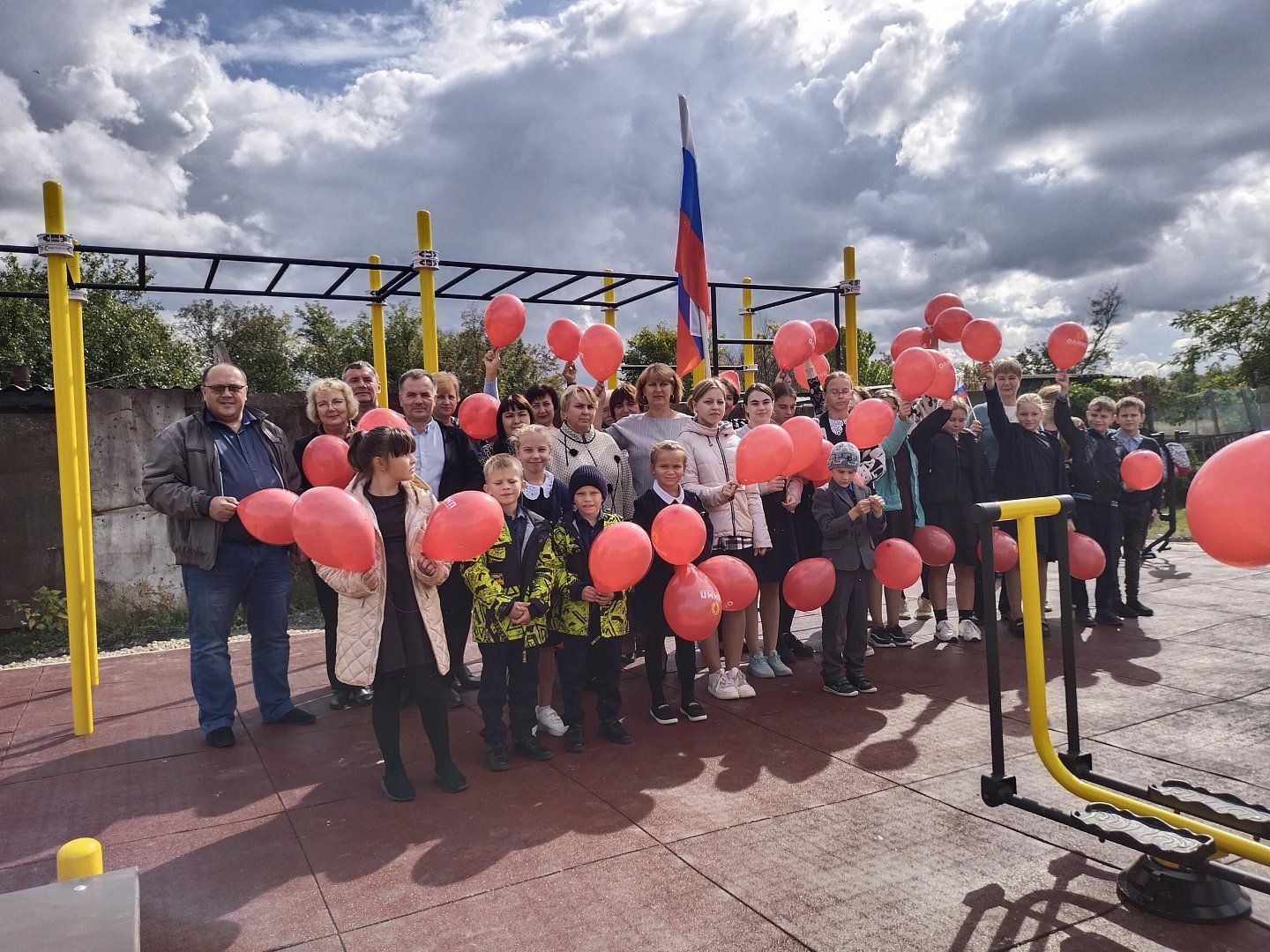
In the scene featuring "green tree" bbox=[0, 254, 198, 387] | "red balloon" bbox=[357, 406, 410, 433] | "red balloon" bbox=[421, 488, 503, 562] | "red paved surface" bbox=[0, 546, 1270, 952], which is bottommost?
"red paved surface" bbox=[0, 546, 1270, 952]

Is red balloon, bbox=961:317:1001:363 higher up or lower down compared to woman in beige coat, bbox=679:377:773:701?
higher up

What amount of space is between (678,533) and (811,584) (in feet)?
3.62

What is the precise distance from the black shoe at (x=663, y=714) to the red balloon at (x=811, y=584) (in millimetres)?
963

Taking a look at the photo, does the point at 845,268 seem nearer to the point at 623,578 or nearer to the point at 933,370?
the point at 933,370

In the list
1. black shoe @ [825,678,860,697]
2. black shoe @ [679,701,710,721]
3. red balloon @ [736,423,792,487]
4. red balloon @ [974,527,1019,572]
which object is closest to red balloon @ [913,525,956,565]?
red balloon @ [974,527,1019,572]

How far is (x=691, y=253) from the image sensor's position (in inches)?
255

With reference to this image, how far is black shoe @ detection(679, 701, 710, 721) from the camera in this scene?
4664 millimetres

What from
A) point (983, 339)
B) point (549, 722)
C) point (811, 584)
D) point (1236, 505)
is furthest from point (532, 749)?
point (983, 339)

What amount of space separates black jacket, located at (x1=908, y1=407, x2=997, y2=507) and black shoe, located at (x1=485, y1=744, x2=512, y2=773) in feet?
11.8

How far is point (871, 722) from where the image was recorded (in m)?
4.51

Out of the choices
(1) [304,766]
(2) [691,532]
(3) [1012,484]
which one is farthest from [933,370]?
(1) [304,766]

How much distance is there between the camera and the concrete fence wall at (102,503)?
24.4 feet

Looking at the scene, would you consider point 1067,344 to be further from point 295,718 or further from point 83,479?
point 83,479

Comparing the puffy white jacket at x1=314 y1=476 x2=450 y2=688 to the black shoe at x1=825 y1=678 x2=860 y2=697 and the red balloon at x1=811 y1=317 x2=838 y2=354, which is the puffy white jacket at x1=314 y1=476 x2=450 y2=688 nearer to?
the black shoe at x1=825 y1=678 x2=860 y2=697
